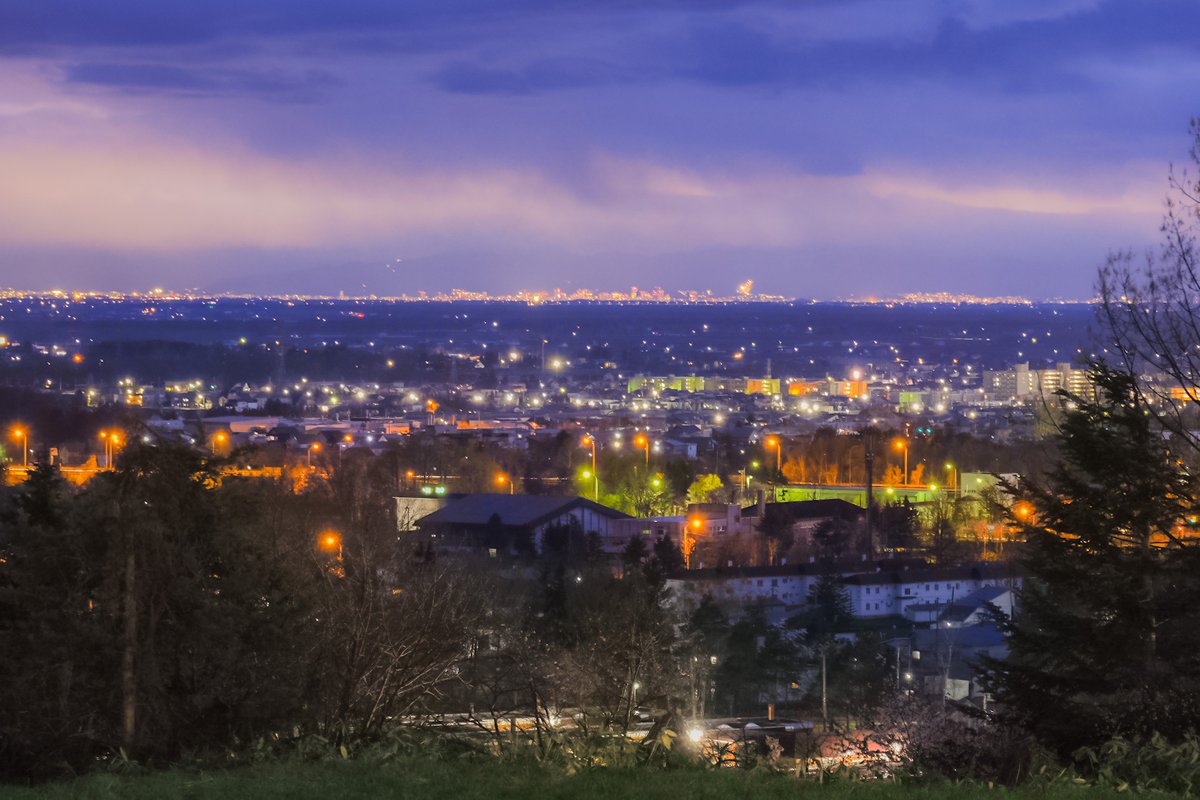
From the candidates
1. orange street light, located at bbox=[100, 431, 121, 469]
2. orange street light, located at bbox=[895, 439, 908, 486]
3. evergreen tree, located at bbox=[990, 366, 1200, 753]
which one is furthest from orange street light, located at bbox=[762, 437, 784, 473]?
evergreen tree, located at bbox=[990, 366, 1200, 753]

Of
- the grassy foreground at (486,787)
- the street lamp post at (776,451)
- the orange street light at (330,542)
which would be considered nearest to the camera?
the grassy foreground at (486,787)

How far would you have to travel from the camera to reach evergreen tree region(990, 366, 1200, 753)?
28.8 feet

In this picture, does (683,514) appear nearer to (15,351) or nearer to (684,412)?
(684,412)

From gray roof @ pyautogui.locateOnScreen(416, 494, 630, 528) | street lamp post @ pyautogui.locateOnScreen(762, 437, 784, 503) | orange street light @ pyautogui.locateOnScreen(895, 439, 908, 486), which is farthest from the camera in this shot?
street lamp post @ pyautogui.locateOnScreen(762, 437, 784, 503)

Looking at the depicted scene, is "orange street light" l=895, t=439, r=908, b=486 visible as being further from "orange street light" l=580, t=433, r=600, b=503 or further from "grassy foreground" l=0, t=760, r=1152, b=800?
"grassy foreground" l=0, t=760, r=1152, b=800

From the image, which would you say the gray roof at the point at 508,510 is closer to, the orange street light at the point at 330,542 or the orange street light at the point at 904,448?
the orange street light at the point at 330,542

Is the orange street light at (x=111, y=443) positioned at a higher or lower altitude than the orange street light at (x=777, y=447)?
higher

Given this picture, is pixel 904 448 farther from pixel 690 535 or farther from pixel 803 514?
pixel 690 535

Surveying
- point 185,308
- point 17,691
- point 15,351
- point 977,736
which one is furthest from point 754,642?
point 185,308

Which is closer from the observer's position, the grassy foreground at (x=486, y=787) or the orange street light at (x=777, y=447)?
the grassy foreground at (x=486, y=787)

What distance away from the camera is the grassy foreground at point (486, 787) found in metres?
5.58

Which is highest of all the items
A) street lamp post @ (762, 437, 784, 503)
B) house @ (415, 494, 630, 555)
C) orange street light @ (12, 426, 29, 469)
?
orange street light @ (12, 426, 29, 469)

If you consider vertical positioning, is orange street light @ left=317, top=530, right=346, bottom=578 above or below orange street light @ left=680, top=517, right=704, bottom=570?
above

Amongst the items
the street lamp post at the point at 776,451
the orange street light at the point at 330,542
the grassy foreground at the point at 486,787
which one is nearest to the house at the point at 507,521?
the orange street light at the point at 330,542
